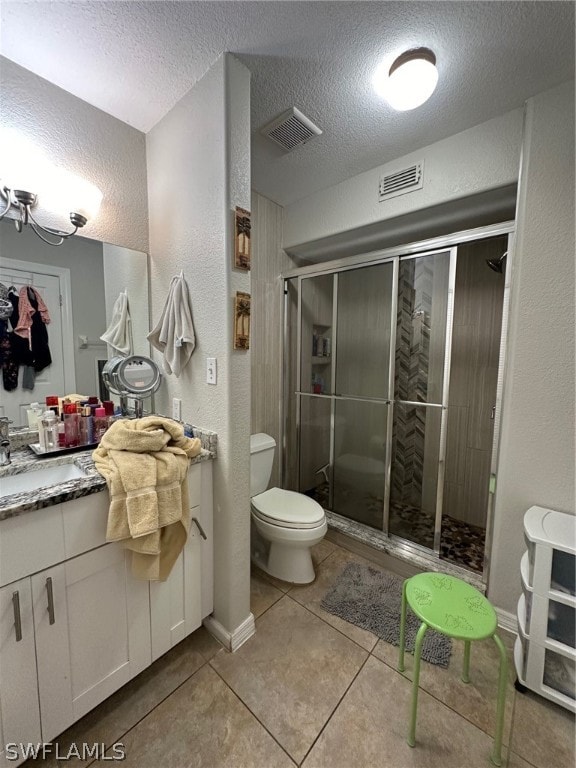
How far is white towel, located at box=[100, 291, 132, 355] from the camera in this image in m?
1.57

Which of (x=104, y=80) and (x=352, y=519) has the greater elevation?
(x=104, y=80)

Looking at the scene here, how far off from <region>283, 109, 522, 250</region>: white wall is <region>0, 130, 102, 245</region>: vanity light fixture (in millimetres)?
1386

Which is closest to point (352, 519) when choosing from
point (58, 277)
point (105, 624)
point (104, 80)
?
point (105, 624)

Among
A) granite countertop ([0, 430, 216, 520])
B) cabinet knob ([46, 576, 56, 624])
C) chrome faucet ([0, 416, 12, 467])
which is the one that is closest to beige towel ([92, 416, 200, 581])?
granite countertop ([0, 430, 216, 520])

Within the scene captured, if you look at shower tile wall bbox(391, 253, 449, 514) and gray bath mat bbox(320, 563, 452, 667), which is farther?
shower tile wall bbox(391, 253, 449, 514)

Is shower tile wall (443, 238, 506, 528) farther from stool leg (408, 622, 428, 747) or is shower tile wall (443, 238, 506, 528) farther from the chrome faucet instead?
the chrome faucet

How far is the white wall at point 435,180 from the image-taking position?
146cm

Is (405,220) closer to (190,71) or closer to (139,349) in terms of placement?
(190,71)

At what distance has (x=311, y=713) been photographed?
3.65 ft

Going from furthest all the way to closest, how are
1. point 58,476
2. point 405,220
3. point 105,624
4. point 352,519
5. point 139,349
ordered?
point 352,519 < point 405,220 < point 139,349 < point 58,476 < point 105,624

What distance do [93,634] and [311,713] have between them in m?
0.84

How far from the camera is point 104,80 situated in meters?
1.28

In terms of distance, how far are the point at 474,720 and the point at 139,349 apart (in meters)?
2.16

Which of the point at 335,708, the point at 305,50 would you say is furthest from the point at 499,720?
the point at 305,50
